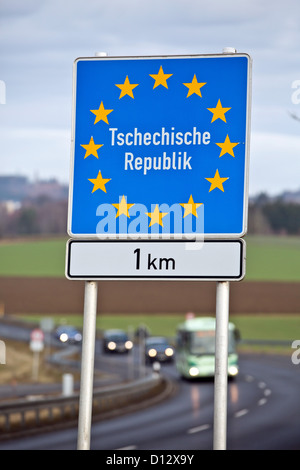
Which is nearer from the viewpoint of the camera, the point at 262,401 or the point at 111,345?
the point at 262,401

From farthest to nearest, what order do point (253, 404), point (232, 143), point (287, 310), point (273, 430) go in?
point (287, 310), point (253, 404), point (273, 430), point (232, 143)

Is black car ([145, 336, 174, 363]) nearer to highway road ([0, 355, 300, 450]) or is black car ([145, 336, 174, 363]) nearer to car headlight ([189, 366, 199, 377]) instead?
highway road ([0, 355, 300, 450])

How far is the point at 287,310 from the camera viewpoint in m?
118

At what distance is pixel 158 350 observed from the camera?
230 feet

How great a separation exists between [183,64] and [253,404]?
35.5 m

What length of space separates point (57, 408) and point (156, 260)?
25.1 m

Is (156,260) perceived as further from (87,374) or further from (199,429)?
(199,429)

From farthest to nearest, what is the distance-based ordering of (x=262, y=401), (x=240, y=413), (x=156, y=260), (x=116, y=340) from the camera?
(x=116, y=340)
(x=262, y=401)
(x=240, y=413)
(x=156, y=260)

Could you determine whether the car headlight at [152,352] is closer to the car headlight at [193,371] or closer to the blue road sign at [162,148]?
the car headlight at [193,371]

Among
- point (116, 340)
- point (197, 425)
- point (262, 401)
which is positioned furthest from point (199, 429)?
point (116, 340)

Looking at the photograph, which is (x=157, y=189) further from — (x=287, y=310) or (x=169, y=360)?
(x=287, y=310)

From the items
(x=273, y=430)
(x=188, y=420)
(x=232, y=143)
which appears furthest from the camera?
(x=188, y=420)

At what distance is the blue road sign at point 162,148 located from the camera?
6652 millimetres
